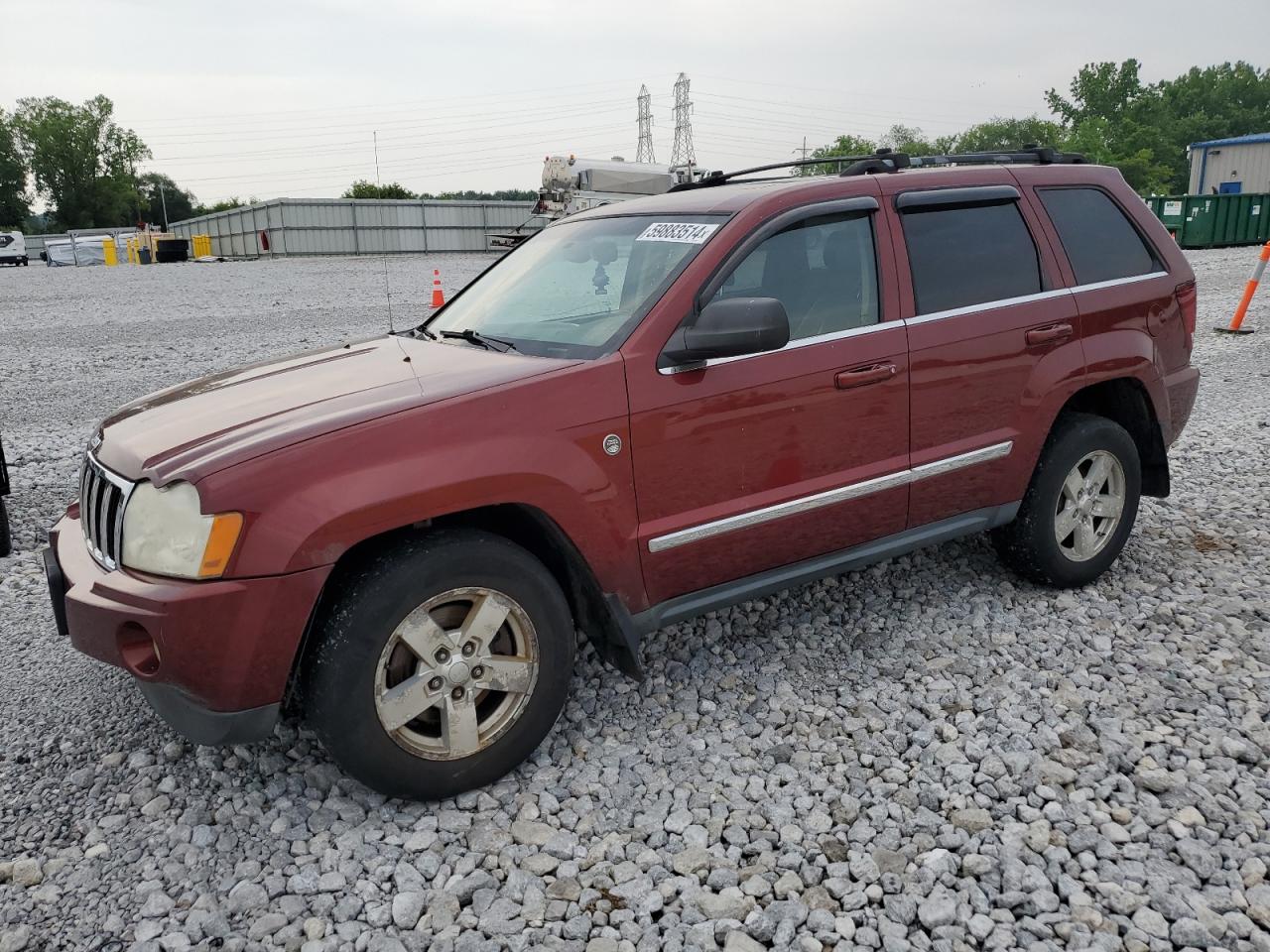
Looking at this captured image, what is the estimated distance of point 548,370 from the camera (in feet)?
10.3

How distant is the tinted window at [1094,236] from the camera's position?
4328 millimetres

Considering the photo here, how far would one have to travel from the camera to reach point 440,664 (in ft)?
9.64

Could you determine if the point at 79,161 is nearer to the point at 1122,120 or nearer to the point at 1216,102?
the point at 1122,120

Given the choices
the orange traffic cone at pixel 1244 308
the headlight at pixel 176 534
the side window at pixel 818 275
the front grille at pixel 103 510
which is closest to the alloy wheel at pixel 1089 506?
the side window at pixel 818 275

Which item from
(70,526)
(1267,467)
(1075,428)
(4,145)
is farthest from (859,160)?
(4,145)

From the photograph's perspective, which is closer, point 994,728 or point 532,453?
point 532,453

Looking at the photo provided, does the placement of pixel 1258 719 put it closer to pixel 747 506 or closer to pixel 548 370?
pixel 747 506

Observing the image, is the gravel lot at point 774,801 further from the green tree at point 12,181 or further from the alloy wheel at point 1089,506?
the green tree at point 12,181

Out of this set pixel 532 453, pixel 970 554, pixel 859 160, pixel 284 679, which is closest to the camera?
pixel 284 679

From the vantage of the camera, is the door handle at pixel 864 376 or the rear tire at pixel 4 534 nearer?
the door handle at pixel 864 376

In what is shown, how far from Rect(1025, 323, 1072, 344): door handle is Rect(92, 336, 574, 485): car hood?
209 cm

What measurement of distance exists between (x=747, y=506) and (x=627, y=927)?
1449 millimetres

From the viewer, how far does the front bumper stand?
2629 millimetres

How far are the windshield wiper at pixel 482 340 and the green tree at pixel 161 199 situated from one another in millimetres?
104967
